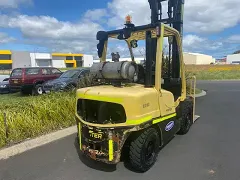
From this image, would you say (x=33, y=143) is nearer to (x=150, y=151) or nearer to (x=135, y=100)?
(x=150, y=151)

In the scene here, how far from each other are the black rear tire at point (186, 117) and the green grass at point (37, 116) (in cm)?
307

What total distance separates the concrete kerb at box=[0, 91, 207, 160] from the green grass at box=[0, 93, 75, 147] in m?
0.23

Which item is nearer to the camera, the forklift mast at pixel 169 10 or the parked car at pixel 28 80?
the forklift mast at pixel 169 10

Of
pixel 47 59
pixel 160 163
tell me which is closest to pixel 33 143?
pixel 160 163

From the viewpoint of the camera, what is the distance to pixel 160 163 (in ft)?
13.5

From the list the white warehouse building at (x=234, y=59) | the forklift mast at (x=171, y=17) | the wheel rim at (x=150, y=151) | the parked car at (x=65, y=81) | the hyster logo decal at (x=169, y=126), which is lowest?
the wheel rim at (x=150, y=151)

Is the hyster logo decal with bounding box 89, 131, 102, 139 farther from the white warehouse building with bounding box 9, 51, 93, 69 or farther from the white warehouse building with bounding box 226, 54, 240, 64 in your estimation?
the white warehouse building with bounding box 226, 54, 240, 64

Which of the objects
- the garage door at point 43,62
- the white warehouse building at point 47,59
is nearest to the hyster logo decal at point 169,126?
the white warehouse building at point 47,59

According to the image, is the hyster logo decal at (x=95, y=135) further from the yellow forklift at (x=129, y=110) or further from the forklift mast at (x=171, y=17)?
the forklift mast at (x=171, y=17)

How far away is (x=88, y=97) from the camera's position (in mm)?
3928

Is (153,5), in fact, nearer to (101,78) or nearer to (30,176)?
(101,78)

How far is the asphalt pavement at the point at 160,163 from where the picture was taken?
12.2 feet

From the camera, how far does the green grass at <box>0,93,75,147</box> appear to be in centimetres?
527

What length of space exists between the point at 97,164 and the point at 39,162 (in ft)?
3.67
